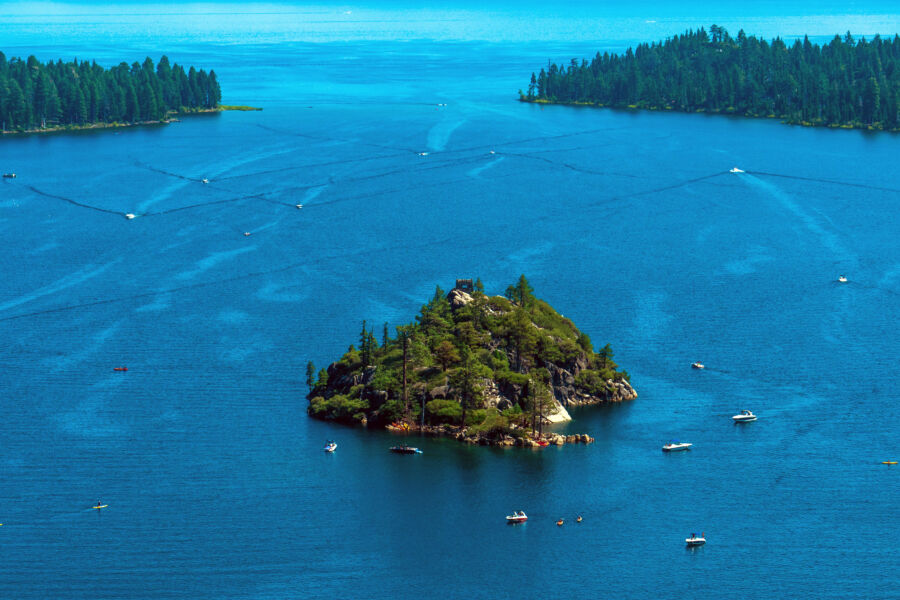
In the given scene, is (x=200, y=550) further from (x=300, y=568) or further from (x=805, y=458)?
(x=805, y=458)

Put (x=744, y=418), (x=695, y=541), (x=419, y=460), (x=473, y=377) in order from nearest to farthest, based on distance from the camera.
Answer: (x=695, y=541) < (x=419, y=460) < (x=473, y=377) < (x=744, y=418)

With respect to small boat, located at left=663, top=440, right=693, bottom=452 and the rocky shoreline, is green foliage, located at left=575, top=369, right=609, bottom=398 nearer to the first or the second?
the rocky shoreline

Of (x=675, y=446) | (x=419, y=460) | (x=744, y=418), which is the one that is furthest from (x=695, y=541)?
(x=419, y=460)

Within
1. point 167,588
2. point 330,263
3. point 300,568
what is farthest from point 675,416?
point 330,263

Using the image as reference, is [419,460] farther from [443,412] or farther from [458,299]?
[458,299]

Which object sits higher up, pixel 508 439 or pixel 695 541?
pixel 508 439

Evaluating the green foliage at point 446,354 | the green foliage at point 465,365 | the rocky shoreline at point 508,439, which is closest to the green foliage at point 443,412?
the green foliage at point 465,365
